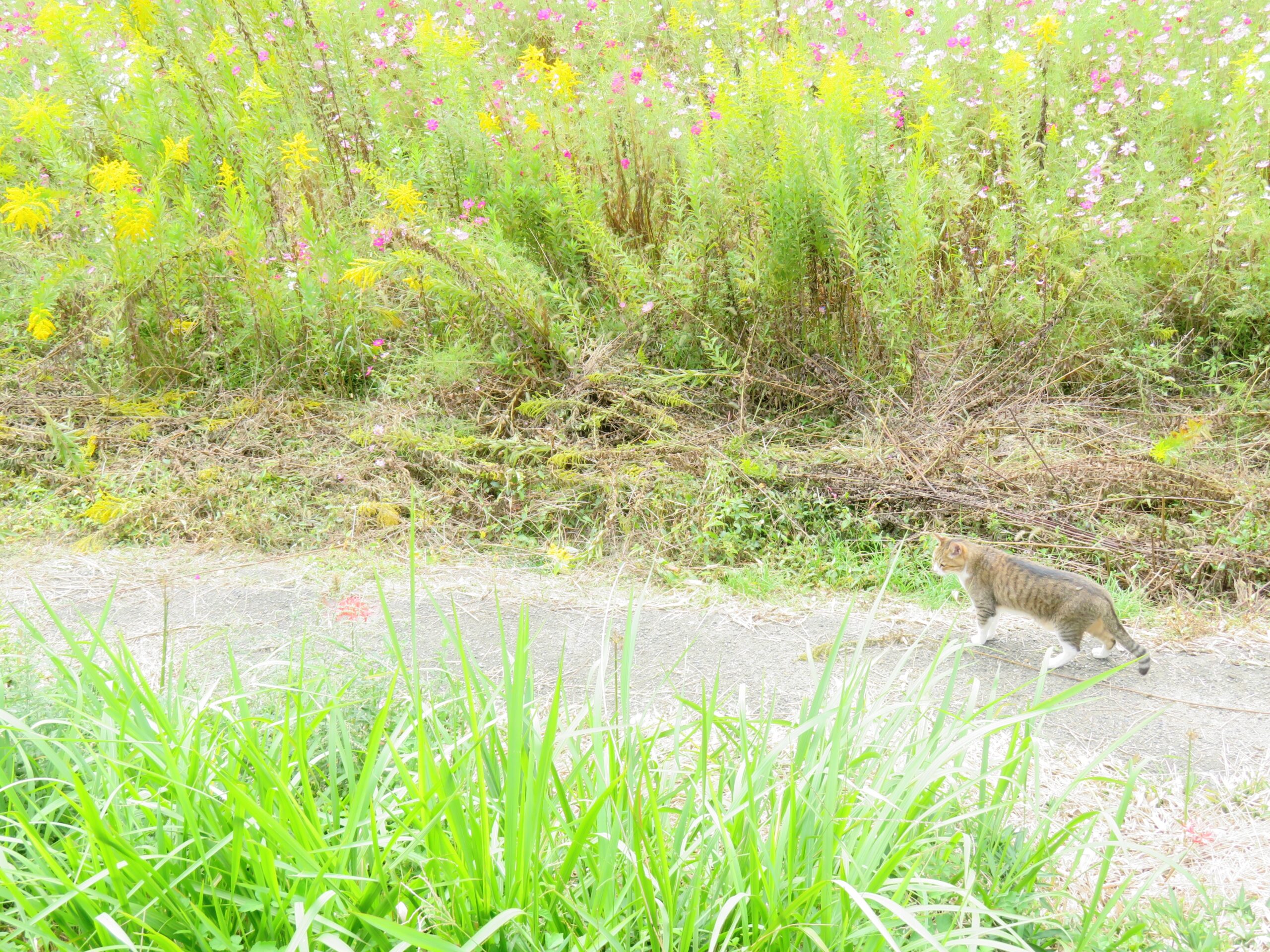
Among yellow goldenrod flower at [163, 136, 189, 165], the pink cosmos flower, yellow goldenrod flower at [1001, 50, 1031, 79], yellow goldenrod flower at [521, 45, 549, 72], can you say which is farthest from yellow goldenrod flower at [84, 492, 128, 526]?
yellow goldenrod flower at [1001, 50, 1031, 79]

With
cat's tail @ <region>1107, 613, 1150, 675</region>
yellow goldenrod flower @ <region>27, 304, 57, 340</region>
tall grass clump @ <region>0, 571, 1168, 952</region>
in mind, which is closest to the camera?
tall grass clump @ <region>0, 571, 1168, 952</region>

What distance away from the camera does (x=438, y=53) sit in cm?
526

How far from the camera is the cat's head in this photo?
10.3 feet

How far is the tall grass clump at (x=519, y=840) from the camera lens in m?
1.49

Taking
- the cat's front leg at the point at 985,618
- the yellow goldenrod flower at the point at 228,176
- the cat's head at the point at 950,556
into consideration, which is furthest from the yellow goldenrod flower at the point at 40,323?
the cat's front leg at the point at 985,618

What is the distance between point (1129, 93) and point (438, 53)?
4.52 metres

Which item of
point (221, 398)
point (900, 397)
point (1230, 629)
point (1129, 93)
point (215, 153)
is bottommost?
point (1230, 629)

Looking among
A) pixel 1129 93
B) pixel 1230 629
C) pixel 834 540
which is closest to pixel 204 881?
pixel 834 540

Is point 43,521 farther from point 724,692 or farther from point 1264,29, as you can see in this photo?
point 1264,29

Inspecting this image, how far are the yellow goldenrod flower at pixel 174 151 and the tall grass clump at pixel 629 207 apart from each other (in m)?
0.05

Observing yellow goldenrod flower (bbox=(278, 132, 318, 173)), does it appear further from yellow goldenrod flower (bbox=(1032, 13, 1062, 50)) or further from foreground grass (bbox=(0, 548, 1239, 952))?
yellow goldenrod flower (bbox=(1032, 13, 1062, 50))

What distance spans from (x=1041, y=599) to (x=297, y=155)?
4398 mm

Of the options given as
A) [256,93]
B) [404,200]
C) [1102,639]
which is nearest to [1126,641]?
[1102,639]

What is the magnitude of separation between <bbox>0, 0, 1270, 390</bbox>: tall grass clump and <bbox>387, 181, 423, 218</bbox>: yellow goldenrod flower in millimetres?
14
